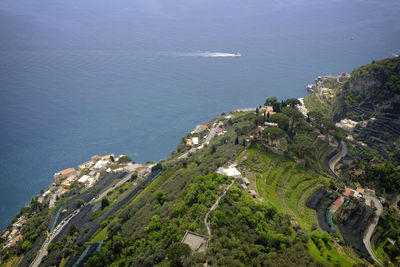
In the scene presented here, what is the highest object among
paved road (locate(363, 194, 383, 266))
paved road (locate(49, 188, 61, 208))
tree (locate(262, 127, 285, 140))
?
tree (locate(262, 127, 285, 140))

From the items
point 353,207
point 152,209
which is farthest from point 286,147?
point 152,209

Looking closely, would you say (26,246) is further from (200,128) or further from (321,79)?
(321,79)

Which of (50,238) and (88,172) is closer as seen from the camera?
(50,238)

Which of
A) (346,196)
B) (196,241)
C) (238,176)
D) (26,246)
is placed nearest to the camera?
(196,241)

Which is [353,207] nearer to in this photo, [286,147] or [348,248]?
[348,248]

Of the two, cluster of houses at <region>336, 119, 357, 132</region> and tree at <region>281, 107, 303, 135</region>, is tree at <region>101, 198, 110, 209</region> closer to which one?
tree at <region>281, 107, 303, 135</region>

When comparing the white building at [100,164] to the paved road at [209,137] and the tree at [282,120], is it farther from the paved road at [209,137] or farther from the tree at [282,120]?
the tree at [282,120]

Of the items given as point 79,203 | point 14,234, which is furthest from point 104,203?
point 14,234

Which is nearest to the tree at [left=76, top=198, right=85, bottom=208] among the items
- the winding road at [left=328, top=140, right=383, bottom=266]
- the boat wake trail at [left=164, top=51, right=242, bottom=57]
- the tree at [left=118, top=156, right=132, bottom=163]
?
the tree at [left=118, top=156, right=132, bottom=163]
